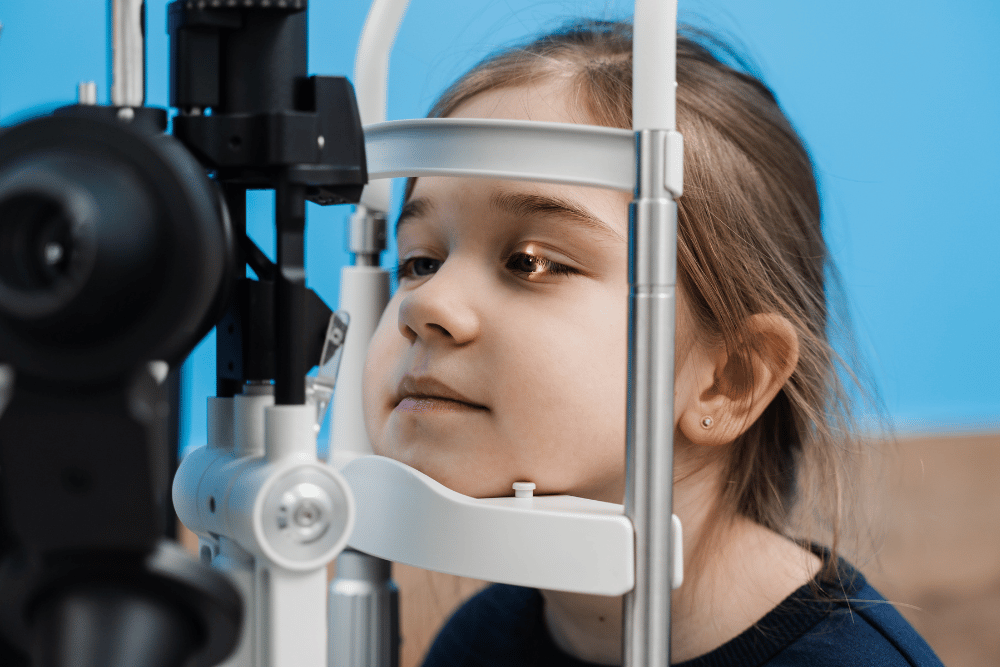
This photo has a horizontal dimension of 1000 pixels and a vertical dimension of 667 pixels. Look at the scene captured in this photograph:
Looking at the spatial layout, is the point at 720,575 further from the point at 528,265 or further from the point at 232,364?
the point at 232,364

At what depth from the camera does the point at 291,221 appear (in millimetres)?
364

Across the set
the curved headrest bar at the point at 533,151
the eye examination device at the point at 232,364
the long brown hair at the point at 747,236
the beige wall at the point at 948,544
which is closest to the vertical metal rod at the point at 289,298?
the eye examination device at the point at 232,364

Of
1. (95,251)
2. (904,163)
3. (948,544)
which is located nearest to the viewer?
(95,251)

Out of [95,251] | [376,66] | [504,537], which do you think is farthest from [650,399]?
[376,66]

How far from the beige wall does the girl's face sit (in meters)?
1.05

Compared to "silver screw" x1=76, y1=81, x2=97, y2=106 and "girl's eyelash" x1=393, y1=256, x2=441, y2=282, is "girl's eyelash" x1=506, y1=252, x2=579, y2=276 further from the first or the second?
"silver screw" x1=76, y1=81, x2=97, y2=106

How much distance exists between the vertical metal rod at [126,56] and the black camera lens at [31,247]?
0.34 feet

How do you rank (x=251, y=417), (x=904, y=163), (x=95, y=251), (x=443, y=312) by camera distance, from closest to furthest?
(x=95, y=251) < (x=251, y=417) < (x=443, y=312) < (x=904, y=163)

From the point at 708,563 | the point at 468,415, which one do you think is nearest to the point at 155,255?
the point at 468,415

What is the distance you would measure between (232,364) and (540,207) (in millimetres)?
255

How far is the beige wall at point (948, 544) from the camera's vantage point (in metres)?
1.50

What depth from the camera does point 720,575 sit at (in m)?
0.75

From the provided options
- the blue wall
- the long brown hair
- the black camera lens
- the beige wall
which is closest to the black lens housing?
the black camera lens

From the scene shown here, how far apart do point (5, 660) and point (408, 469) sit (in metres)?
0.21
